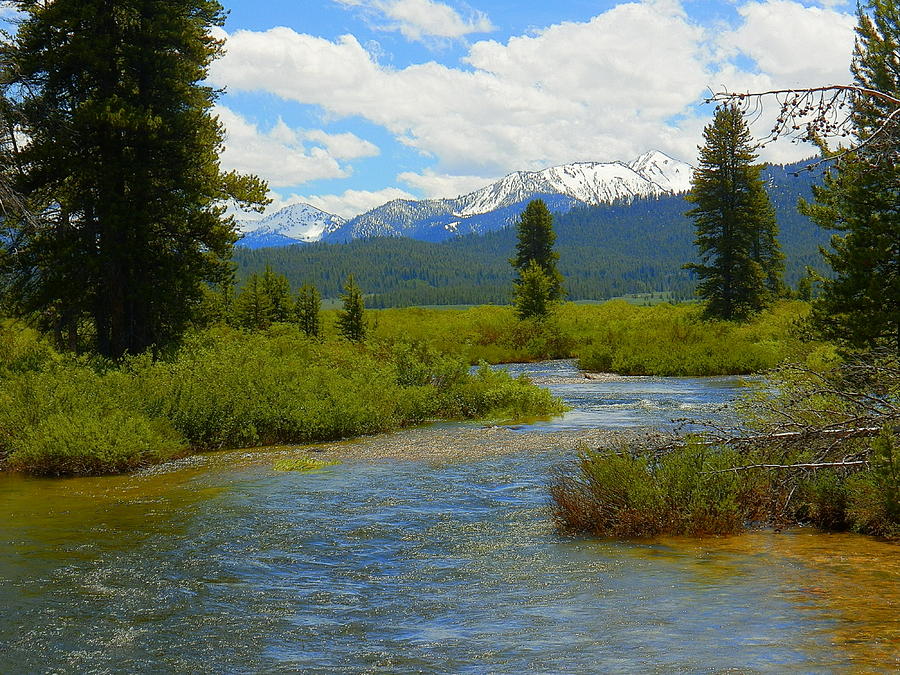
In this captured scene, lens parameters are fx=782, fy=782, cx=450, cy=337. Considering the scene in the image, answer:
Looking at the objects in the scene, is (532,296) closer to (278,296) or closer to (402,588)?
(278,296)

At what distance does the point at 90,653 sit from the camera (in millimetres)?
5723

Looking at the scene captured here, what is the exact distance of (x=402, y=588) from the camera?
7.23 m

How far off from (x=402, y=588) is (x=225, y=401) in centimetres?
977

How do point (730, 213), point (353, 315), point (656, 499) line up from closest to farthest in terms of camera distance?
1. point (656, 499)
2. point (730, 213)
3. point (353, 315)

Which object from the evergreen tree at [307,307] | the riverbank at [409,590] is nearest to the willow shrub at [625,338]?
the evergreen tree at [307,307]

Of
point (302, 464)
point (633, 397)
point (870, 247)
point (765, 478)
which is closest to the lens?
point (765, 478)

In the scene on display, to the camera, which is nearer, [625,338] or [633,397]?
[633,397]

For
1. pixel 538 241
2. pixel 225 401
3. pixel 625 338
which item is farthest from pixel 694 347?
pixel 538 241

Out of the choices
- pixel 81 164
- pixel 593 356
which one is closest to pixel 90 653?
pixel 81 164

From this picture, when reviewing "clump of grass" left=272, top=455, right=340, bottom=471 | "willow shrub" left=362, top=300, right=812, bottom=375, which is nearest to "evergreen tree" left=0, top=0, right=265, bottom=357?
"willow shrub" left=362, top=300, right=812, bottom=375

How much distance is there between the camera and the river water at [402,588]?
5484mm

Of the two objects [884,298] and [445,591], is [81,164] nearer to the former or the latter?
[445,591]

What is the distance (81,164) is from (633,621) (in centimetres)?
1973

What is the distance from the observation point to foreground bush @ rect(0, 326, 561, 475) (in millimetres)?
13391
